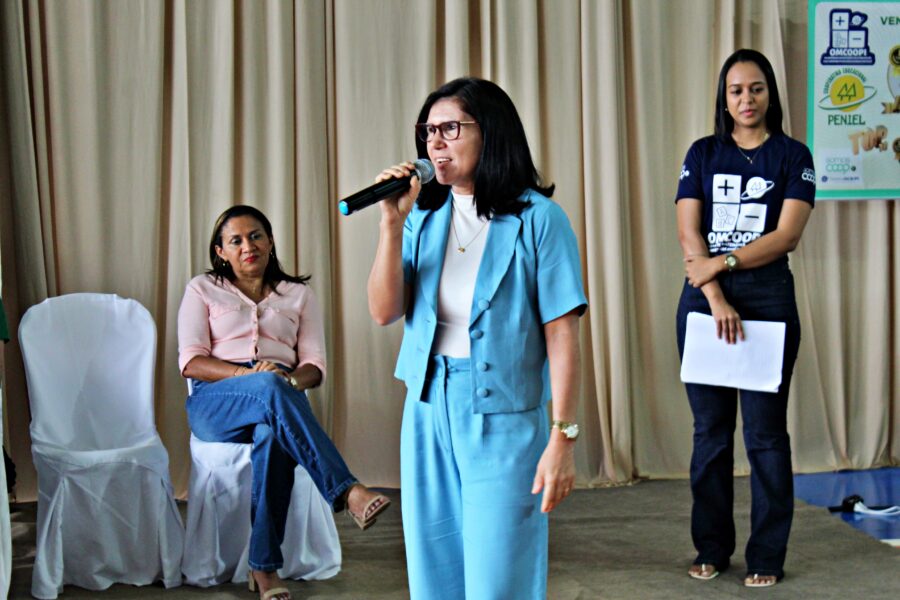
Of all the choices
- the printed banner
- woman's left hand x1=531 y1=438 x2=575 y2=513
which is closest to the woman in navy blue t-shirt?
the printed banner

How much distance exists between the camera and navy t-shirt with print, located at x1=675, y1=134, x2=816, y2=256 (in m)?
3.08

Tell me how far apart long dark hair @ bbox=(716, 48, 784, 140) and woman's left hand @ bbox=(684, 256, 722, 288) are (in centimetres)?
38

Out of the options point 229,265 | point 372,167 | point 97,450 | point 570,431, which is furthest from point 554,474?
point 372,167

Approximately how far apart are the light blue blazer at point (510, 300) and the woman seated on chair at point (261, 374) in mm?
1157

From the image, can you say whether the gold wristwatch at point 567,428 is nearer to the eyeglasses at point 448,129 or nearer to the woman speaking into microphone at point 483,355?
the woman speaking into microphone at point 483,355

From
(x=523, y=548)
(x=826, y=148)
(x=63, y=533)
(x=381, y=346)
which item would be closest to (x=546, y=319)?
(x=523, y=548)

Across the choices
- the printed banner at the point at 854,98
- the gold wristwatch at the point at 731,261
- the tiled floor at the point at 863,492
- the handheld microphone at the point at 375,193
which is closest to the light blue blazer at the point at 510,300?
the handheld microphone at the point at 375,193

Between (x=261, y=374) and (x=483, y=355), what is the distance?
5.07 feet

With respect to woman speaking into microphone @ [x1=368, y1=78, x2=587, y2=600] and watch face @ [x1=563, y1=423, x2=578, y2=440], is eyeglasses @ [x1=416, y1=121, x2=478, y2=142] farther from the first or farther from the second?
watch face @ [x1=563, y1=423, x2=578, y2=440]

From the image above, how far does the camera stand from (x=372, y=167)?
423 centimetres

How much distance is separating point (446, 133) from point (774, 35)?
320 centimetres

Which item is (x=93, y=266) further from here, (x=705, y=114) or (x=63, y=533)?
(x=705, y=114)

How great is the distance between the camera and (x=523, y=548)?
66.3 inches

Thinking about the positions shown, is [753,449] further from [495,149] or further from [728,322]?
[495,149]
